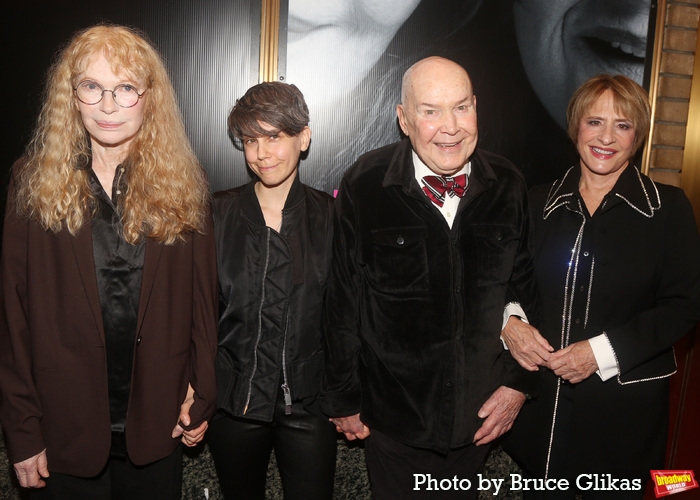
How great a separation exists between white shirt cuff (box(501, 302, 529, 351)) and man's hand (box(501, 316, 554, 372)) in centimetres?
2

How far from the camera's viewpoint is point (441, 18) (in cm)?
265

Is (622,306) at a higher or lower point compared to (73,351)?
higher

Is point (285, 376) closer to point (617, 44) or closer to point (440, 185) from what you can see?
point (440, 185)

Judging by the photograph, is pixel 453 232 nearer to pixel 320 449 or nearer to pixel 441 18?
pixel 320 449

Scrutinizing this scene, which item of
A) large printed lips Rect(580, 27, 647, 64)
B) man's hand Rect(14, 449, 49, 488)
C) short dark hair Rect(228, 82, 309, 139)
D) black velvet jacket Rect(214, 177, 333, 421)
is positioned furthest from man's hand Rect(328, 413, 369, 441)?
large printed lips Rect(580, 27, 647, 64)

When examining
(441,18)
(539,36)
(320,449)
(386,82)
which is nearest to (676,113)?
(539,36)

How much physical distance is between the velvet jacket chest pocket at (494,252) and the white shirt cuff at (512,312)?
0.14 metres

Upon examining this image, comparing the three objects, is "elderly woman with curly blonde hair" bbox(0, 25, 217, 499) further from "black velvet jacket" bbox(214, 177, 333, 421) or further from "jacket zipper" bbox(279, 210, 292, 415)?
"jacket zipper" bbox(279, 210, 292, 415)

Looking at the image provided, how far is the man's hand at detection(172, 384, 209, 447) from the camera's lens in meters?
1.90

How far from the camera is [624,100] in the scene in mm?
2148

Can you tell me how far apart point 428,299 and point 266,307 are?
589 mm

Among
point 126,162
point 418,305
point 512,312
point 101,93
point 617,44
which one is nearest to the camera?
point 101,93

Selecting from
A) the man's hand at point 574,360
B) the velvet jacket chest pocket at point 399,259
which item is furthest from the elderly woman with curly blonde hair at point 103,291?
the man's hand at point 574,360

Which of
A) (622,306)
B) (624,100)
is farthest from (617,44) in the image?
(622,306)
